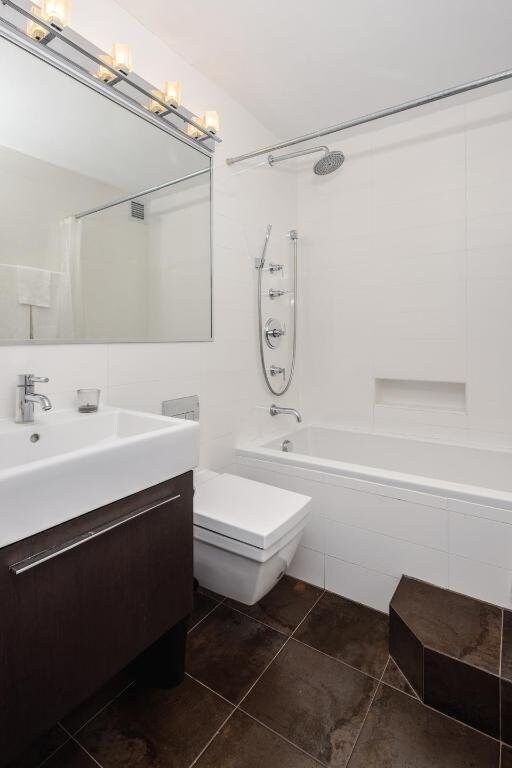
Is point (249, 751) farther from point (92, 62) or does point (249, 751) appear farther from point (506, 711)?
point (92, 62)

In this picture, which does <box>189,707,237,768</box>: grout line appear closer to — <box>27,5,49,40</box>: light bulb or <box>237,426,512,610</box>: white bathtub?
<box>237,426,512,610</box>: white bathtub

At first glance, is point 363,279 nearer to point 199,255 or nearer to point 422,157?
point 422,157

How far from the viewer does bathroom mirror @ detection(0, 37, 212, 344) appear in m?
1.22

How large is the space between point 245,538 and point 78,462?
68 centimetres

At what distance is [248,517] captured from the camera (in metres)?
1.39

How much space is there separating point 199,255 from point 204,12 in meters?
0.91

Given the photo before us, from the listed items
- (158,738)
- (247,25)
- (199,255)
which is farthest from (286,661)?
(247,25)

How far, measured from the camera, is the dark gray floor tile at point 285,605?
1628 mm

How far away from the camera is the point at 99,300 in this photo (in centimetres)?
146

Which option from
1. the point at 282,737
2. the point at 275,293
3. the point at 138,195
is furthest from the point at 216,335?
the point at 282,737

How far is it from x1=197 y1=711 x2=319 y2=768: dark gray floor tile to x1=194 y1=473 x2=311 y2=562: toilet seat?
47 cm

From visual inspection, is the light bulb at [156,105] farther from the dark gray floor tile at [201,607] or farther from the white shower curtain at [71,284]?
the dark gray floor tile at [201,607]

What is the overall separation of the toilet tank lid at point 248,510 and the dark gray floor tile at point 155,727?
20.1 inches

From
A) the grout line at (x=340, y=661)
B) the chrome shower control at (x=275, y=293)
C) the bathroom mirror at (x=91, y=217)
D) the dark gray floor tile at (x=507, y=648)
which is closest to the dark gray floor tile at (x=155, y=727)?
the grout line at (x=340, y=661)
